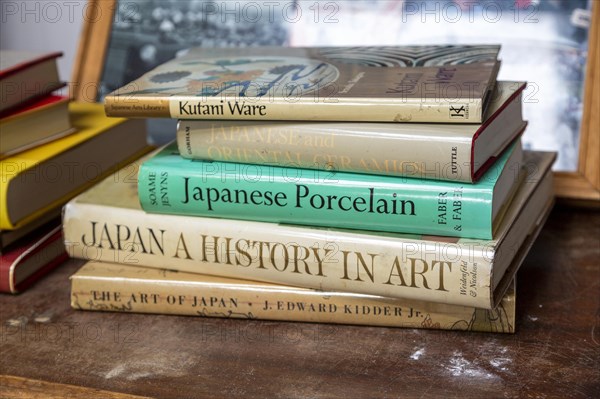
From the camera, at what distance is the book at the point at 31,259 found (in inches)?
29.4

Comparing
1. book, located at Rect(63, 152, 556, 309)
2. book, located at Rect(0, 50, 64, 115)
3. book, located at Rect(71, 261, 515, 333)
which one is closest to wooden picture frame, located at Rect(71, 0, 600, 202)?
book, located at Rect(63, 152, 556, 309)

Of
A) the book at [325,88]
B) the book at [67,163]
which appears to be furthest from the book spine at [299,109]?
the book at [67,163]

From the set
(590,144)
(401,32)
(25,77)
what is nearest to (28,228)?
(25,77)

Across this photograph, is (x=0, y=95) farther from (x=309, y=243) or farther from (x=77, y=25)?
(x=77, y=25)

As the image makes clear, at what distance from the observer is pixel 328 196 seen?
0.66 m

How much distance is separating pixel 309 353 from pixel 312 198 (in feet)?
0.42

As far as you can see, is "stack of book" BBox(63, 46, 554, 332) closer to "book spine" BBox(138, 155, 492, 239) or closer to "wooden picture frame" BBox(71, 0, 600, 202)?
"book spine" BBox(138, 155, 492, 239)

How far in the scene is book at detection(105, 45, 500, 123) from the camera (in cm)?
62

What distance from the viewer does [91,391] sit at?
588 millimetres

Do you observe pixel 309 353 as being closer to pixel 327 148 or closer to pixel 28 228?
pixel 327 148

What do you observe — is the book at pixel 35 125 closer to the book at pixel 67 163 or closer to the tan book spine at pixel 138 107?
the book at pixel 67 163

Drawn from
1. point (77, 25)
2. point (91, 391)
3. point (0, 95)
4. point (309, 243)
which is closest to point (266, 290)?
point (309, 243)

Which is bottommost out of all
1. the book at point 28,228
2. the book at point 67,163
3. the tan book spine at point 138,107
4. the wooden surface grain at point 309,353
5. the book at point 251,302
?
the wooden surface grain at point 309,353

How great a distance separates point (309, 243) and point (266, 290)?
0.19 feet
